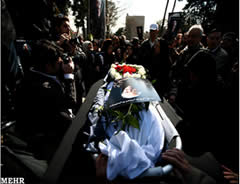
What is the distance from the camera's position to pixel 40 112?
66.1 inches

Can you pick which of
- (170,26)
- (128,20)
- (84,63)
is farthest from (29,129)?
(128,20)

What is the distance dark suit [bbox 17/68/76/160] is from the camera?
1628 mm

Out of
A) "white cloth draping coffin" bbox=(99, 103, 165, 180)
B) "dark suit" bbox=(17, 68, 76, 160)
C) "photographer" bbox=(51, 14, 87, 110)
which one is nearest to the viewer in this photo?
"white cloth draping coffin" bbox=(99, 103, 165, 180)

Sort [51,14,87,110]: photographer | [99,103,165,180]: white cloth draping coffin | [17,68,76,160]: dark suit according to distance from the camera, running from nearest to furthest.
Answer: [99,103,165,180]: white cloth draping coffin < [17,68,76,160]: dark suit < [51,14,87,110]: photographer

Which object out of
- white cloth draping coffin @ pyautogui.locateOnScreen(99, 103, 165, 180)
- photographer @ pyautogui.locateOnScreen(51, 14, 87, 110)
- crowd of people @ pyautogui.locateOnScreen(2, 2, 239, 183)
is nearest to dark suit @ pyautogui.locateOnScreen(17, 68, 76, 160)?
crowd of people @ pyautogui.locateOnScreen(2, 2, 239, 183)

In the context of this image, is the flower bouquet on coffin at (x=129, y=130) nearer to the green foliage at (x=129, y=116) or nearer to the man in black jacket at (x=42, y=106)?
the green foliage at (x=129, y=116)

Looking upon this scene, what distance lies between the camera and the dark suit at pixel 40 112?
5.34 feet

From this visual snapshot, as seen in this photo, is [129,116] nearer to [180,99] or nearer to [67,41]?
[180,99]

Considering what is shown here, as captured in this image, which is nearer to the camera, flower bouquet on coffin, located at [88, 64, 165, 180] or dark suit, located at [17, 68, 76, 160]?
flower bouquet on coffin, located at [88, 64, 165, 180]

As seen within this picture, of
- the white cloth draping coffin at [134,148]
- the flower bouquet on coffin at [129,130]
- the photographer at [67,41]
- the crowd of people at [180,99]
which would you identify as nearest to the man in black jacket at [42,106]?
the crowd of people at [180,99]

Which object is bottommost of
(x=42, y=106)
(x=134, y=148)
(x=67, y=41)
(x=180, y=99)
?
(x=134, y=148)

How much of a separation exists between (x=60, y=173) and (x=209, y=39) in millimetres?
3497

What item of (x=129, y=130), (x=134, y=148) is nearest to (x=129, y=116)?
(x=129, y=130)

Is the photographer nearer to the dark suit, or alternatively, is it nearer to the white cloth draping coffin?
the dark suit
